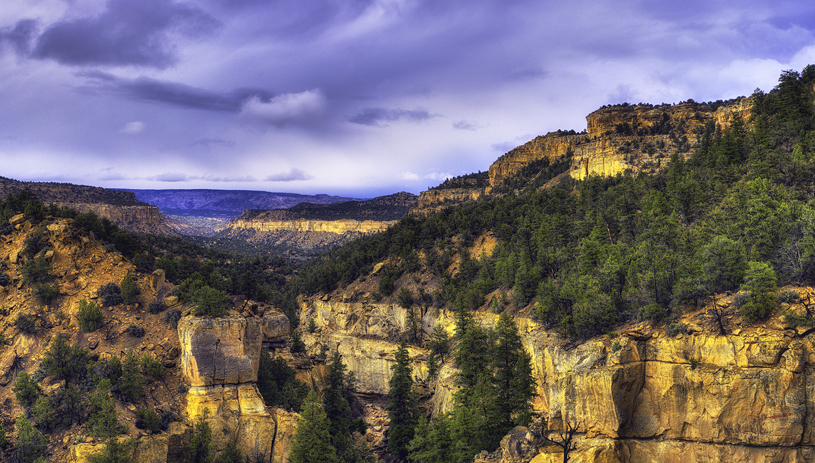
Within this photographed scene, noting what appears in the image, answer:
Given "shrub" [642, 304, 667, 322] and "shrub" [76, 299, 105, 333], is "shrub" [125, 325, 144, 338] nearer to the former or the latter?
"shrub" [76, 299, 105, 333]

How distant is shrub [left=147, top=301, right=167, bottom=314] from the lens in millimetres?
39656

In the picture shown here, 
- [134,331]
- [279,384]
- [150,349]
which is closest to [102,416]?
[150,349]

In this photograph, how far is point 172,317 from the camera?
38.6 meters

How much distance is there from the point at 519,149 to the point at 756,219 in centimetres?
12054

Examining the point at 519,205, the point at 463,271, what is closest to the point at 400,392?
the point at 463,271

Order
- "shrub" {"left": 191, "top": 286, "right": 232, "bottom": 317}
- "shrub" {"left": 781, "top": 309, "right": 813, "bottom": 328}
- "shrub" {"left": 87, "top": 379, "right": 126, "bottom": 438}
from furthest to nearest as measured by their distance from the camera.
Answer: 1. "shrub" {"left": 191, "top": 286, "right": 232, "bottom": 317}
2. "shrub" {"left": 87, "top": 379, "right": 126, "bottom": 438}
3. "shrub" {"left": 781, "top": 309, "right": 813, "bottom": 328}

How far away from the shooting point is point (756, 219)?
104 feet

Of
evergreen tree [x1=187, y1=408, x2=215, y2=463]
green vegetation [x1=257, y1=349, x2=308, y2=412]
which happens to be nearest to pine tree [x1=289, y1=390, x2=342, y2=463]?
green vegetation [x1=257, y1=349, x2=308, y2=412]

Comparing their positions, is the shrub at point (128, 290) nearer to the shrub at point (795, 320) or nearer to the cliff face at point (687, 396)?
the cliff face at point (687, 396)

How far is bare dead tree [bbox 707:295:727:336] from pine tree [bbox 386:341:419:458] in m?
29.7

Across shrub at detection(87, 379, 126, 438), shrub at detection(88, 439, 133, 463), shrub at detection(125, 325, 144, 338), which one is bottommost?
shrub at detection(88, 439, 133, 463)

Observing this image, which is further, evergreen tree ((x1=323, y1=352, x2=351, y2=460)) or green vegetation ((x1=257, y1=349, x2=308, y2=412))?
evergreen tree ((x1=323, y1=352, x2=351, y2=460))

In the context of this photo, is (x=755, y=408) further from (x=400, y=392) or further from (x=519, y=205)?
(x=519, y=205)

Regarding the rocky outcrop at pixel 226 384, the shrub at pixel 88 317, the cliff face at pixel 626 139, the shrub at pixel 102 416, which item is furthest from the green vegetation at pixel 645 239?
the shrub at pixel 88 317
